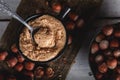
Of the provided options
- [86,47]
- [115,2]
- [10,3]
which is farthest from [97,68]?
[10,3]

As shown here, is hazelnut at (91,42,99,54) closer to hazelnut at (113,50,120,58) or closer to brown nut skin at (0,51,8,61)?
hazelnut at (113,50,120,58)

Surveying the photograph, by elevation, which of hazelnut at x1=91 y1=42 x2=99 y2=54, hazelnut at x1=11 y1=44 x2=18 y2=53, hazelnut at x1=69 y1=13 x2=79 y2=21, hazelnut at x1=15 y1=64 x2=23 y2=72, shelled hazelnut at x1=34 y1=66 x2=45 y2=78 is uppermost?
hazelnut at x1=69 y1=13 x2=79 y2=21

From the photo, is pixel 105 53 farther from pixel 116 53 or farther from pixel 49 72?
pixel 49 72

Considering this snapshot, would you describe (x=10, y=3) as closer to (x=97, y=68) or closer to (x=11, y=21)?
(x=11, y=21)

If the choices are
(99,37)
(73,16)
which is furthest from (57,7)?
(99,37)

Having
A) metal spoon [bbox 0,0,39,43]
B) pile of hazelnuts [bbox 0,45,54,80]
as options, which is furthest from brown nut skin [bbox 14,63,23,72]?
metal spoon [bbox 0,0,39,43]

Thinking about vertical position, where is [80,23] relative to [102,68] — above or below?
above
